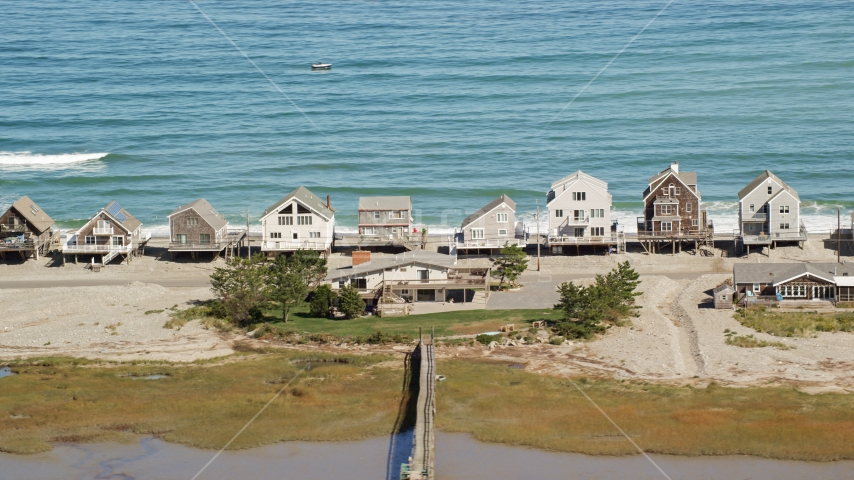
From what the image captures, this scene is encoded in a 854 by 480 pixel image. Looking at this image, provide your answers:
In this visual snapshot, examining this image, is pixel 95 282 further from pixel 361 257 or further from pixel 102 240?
pixel 361 257

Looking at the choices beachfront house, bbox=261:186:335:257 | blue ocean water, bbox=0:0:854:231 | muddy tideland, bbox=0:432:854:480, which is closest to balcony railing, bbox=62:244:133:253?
beachfront house, bbox=261:186:335:257

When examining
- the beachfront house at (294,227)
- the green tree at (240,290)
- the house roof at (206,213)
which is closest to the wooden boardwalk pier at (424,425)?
the green tree at (240,290)

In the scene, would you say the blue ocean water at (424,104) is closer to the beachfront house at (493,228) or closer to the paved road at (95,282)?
the beachfront house at (493,228)

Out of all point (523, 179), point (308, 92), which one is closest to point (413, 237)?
point (523, 179)

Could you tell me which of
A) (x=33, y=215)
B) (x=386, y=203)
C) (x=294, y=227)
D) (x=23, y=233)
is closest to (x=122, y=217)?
(x=33, y=215)

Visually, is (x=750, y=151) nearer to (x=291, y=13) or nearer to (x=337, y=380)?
(x=337, y=380)

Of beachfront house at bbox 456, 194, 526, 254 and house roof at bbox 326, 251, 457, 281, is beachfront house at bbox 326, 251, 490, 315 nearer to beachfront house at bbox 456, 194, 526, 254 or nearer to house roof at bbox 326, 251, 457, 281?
house roof at bbox 326, 251, 457, 281
